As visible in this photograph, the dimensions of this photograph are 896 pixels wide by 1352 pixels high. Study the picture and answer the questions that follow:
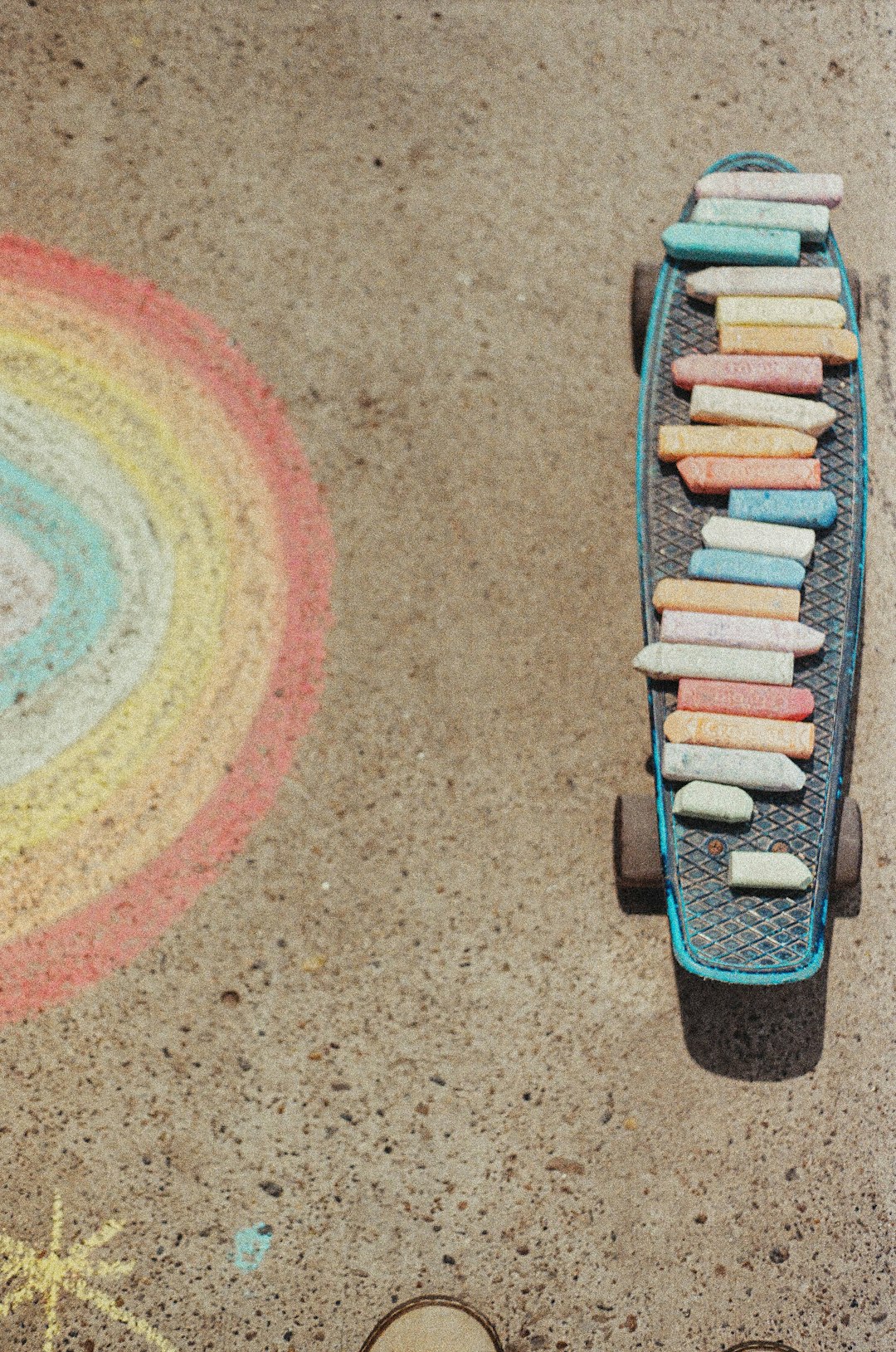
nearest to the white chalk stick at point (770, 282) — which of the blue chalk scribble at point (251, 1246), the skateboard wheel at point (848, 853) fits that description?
the skateboard wheel at point (848, 853)

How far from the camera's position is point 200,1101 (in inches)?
188

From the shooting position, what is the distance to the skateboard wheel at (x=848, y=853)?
4.61m

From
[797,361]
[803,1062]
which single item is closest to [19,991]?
[803,1062]

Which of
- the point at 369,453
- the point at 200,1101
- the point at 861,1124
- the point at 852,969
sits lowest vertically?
the point at 861,1124

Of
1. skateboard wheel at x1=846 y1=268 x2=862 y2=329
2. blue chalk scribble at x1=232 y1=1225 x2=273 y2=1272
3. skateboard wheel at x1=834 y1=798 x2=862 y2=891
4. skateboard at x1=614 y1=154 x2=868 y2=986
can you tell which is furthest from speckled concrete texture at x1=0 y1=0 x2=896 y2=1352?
skateboard wheel at x1=834 y1=798 x2=862 y2=891

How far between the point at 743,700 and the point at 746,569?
56 centimetres

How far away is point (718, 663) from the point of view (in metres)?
4.55

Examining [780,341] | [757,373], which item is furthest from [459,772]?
[780,341]

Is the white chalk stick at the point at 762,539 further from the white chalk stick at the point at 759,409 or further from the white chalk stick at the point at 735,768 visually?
the white chalk stick at the point at 735,768

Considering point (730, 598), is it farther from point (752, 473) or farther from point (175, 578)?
point (175, 578)

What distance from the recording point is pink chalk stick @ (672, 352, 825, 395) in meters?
4.70

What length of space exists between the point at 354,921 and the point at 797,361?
315 centimetres

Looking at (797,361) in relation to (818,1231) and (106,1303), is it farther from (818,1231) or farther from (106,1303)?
(106,1303)

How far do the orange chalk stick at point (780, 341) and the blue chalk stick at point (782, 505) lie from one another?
0.62m
